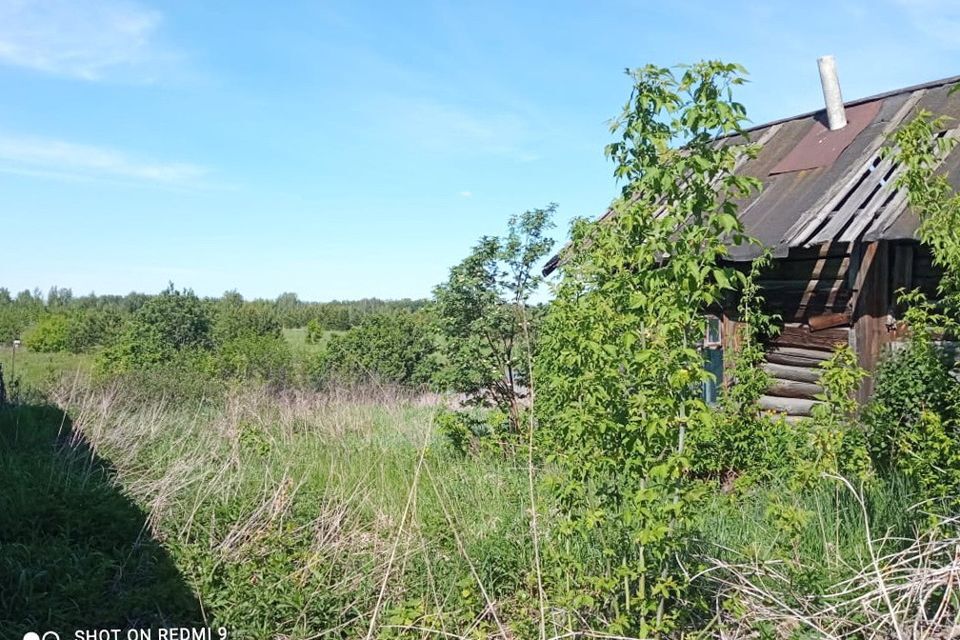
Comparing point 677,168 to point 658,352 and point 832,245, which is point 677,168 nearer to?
point 658,352

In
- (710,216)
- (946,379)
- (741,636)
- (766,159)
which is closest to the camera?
(710,216)

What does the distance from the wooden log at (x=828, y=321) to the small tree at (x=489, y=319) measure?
3.04 m

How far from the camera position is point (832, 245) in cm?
805

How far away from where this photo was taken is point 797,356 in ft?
28.0

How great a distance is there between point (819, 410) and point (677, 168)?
2.32m

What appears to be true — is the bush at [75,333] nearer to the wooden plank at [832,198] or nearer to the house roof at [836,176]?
the house roof at [836,176]

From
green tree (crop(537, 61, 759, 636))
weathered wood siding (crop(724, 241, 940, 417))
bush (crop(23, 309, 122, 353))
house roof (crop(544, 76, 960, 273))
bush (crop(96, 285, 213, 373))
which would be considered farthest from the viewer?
bush (crop(23, 309, 122, 353))

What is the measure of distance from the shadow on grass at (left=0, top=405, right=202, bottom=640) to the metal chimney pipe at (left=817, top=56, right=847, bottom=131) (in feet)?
29.1

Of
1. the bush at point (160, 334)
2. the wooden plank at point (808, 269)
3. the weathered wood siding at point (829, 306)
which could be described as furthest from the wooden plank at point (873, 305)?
the bush at point (160, 334)

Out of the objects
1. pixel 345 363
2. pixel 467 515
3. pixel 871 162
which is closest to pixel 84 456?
pixel 467 515

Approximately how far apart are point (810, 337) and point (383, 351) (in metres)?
9.96

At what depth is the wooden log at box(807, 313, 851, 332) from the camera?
26.1ft

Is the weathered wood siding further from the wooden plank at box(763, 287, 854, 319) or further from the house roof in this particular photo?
the house roof

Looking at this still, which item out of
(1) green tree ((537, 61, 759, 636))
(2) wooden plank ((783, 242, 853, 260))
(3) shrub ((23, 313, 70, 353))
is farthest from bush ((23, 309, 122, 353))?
(1) green tree ((537, 61, 759, 636))
